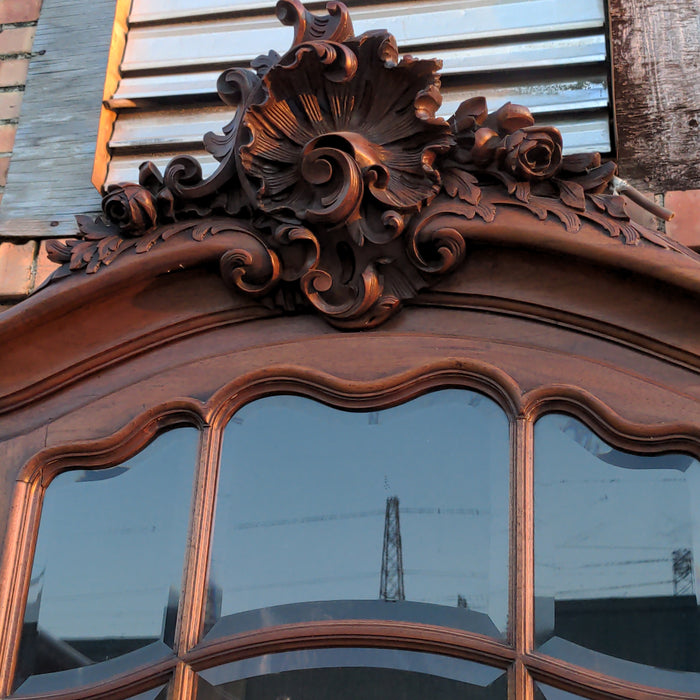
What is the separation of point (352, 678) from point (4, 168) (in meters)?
1.56

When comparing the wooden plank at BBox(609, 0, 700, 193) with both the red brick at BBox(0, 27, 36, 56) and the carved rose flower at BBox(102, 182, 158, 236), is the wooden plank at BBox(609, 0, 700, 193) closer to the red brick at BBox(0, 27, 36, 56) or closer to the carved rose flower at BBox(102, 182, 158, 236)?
the carved rose flower at BBox(102, 182, 158, 236)

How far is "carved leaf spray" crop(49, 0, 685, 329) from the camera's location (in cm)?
208

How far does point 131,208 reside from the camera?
86.0 inches

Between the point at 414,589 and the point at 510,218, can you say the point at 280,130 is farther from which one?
the point at 414,589

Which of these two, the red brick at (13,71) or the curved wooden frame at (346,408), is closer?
the curved wooden frame at (346,408)

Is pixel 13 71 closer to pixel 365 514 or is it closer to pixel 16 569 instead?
pixel 16 569

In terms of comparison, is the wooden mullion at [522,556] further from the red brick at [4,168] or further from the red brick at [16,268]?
the red brick at [4,168]

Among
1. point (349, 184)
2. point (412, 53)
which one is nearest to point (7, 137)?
point (412, 53)

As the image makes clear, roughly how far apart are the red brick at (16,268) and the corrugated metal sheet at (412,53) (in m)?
0.28

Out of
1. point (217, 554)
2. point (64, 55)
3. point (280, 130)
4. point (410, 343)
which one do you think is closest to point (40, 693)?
point (217, 554)

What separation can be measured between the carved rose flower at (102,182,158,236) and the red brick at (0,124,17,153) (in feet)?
2.35

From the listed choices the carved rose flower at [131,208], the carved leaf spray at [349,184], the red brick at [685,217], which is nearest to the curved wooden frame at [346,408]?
the carved leaf spray at [349,184]

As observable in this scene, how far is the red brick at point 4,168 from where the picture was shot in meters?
2.77

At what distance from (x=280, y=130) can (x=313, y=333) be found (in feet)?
1.27
